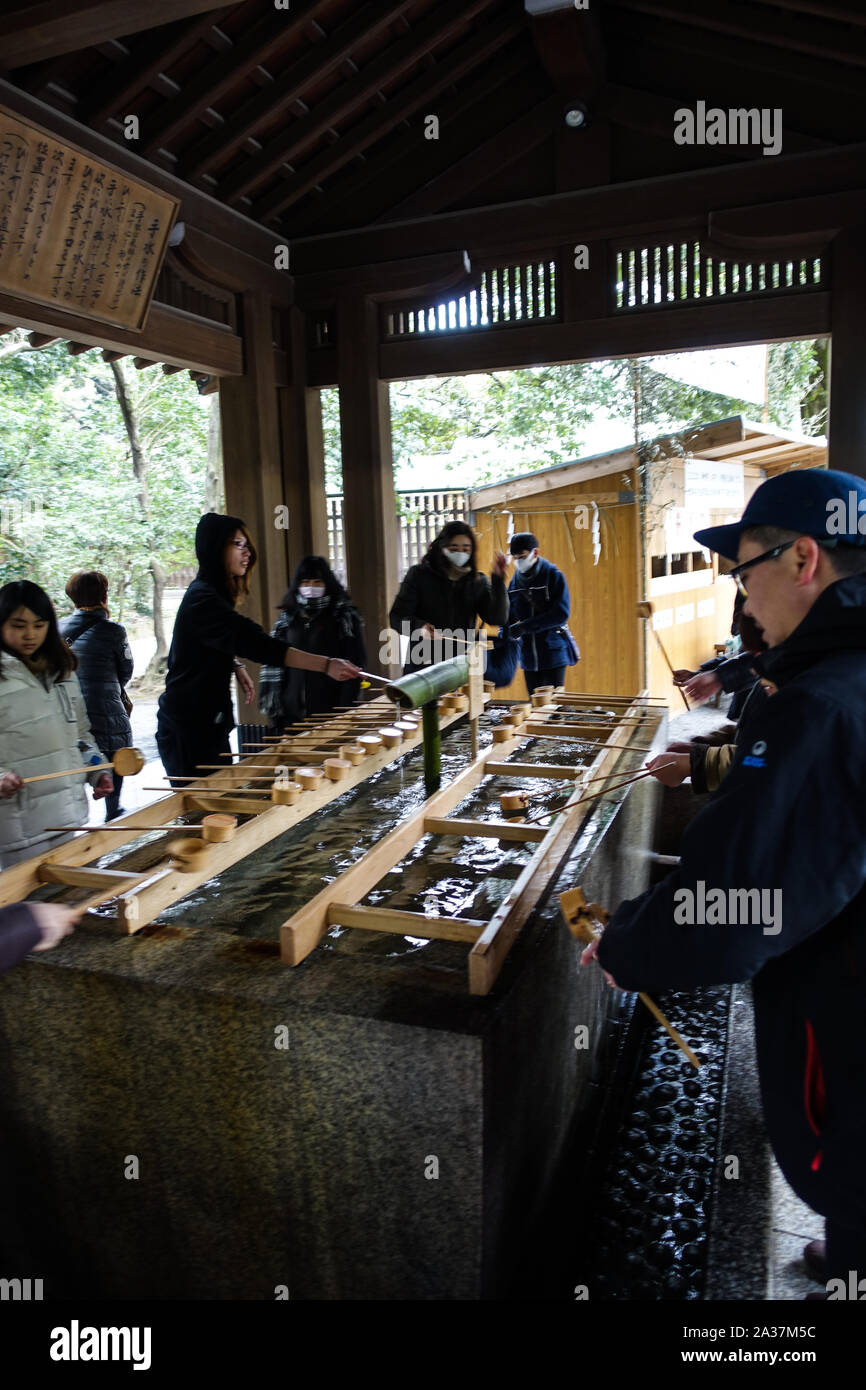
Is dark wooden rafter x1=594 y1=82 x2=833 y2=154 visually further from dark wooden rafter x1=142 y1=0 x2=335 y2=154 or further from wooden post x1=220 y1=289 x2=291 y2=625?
wooden post x1=220 y1=289 x2=291 y2=625

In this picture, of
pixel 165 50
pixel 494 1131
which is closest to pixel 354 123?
pixel 165 50

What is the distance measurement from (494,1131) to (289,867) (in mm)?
1122

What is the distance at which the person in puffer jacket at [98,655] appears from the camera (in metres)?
5.62

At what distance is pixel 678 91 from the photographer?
5.37 m

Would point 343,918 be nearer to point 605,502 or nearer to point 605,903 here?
point 605,903

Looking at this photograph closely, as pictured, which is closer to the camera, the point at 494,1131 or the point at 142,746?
the point at 494,1131

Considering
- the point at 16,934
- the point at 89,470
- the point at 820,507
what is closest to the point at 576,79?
the point at 820,507

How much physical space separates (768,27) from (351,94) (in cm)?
Answer: 236

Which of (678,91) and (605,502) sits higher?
(678,91)

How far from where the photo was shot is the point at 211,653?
13.8ft

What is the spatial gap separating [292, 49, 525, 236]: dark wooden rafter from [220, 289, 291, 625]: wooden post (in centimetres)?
77

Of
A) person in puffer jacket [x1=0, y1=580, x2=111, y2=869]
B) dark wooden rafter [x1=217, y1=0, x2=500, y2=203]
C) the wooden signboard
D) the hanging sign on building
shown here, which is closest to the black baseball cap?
person in puffer jacket [x1=0, y1=580, x2=111, y2=869]

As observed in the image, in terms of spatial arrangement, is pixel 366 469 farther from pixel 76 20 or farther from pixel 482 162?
pixel 76 20

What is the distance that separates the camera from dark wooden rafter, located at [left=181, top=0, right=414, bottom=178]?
4621mm
